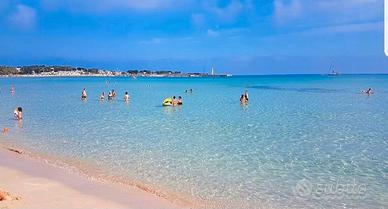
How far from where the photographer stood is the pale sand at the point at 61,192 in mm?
10792

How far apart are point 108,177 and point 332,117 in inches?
867

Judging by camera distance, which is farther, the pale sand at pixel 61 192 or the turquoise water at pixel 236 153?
the turquoise water at pixel 236 153

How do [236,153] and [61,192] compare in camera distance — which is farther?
[236,153]

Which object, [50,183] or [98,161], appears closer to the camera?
[50,183]

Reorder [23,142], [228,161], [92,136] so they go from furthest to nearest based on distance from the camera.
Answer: [92,136]
[23,142]
[228,161]

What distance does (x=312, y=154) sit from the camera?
58.0 ft

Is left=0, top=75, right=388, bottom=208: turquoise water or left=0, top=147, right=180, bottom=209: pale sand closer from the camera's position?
left=0, top=147, right=180, bottom=209: pale sand

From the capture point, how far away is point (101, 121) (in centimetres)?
2955

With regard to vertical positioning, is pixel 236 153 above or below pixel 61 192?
below

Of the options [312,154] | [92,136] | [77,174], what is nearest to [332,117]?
[312,154]

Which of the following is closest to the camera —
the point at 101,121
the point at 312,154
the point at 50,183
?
the point at 50,183

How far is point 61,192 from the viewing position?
11820 millimetres

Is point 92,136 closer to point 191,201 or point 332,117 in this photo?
point 191,201

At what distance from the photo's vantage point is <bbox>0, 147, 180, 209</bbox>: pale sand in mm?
10792
